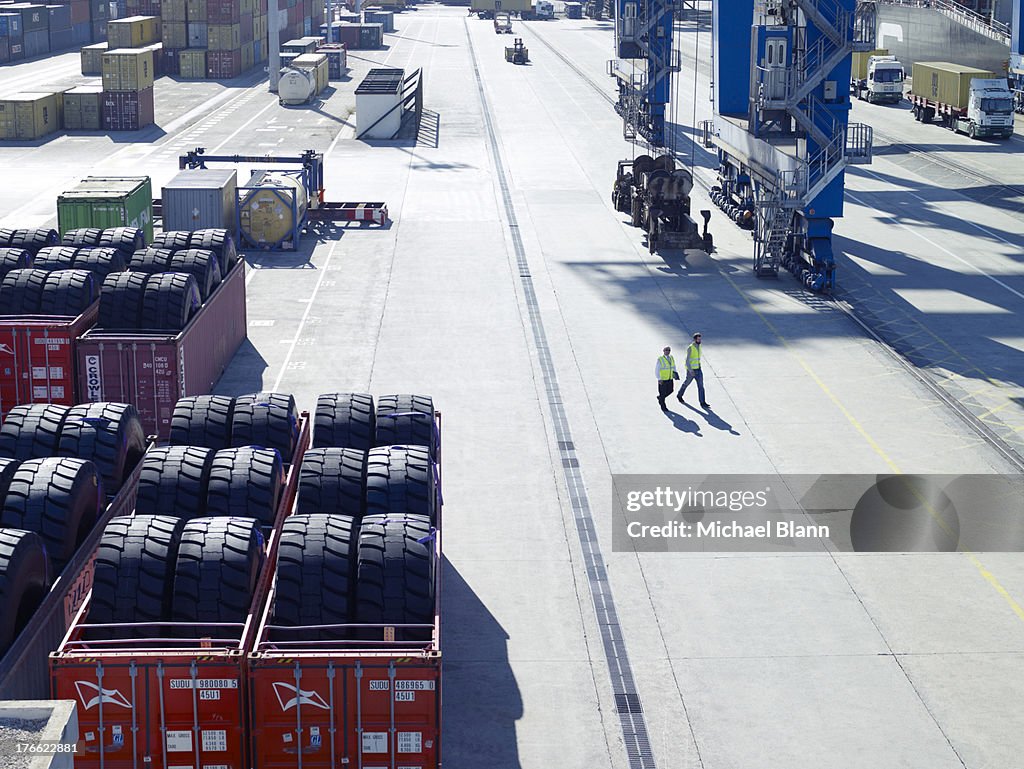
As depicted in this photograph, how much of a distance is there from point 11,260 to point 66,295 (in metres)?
3.23

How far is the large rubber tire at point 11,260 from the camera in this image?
3006cm

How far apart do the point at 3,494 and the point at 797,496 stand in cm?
1343

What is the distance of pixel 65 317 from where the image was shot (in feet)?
89.0

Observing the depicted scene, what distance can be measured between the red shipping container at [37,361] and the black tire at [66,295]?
112cm

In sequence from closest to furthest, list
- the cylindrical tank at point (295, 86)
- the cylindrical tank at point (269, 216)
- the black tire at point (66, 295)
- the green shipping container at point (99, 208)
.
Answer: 1. the black tire at point (66, 295)
2. the green shipping container at point (99, 208)
3. the cylindrical tank at point (269, 216)
4. the cylindrical tank at point (295, 86)

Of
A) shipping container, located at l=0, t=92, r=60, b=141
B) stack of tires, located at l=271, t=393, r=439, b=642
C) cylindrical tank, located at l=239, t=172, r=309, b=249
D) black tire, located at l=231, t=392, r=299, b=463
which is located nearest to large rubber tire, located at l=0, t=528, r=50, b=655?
stack of tires, located at l=271, t=393, r=439, b=642

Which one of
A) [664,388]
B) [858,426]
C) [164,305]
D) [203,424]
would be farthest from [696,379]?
[203,424]

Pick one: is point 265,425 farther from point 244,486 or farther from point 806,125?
point 806,125

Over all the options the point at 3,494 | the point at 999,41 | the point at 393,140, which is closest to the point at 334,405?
the point at 3,494

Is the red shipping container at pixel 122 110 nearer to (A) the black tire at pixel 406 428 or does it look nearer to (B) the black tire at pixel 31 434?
(B) the black tire at pixel 31 434

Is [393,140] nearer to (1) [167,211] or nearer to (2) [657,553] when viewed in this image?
(1) [167,211]

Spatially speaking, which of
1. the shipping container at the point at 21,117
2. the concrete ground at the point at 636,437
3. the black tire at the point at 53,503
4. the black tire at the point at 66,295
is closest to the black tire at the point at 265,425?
the black tire at the point at 53,503

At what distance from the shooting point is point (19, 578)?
628 inches

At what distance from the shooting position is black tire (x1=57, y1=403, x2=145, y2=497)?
66.6 ft
